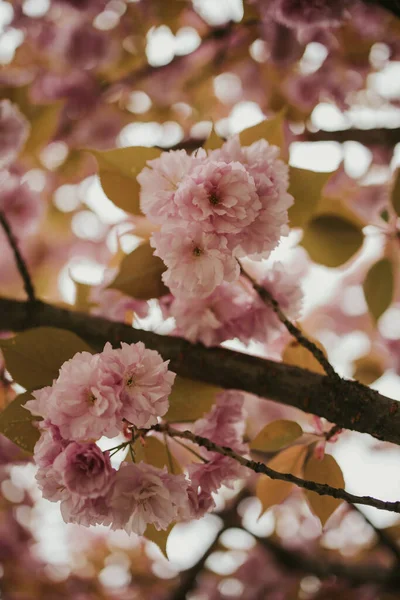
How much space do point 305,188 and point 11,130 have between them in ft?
3.36

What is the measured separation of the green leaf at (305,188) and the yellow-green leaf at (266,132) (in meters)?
0.06

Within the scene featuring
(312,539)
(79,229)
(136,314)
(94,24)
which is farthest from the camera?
(312,539)

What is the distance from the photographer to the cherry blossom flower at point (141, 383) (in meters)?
0.65

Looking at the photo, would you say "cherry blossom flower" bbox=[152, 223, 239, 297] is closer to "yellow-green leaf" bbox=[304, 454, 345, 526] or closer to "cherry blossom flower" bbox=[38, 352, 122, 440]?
"cherry blossom flower" bbox=[38, 352, 122, 440]

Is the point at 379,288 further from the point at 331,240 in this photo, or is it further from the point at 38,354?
the point at 38,354

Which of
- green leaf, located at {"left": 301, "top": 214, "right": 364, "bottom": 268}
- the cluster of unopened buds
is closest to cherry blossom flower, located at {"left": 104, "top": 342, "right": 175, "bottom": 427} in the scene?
the cluster of unopened buds

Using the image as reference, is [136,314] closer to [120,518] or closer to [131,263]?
[131,263]

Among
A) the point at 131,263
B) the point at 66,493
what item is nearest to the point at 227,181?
the point at 131,263

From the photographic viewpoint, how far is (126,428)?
0.73 meters

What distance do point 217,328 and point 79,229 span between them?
1712 mm

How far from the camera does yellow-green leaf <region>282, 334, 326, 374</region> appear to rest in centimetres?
96

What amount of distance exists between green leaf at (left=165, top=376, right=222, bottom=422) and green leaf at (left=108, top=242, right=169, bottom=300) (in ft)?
0.55

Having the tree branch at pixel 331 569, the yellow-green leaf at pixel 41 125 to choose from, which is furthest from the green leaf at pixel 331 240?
the tree branch at pixel 331 569

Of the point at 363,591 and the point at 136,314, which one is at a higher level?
the point at 136,314
